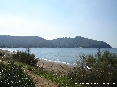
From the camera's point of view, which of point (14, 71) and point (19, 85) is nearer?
point (19, 85)

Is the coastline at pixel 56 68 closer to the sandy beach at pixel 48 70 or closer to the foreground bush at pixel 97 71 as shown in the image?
the sandy beach at pixel 48 70

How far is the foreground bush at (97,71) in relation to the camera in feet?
46.4

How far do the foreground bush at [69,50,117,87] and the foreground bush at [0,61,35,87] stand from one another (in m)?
6.15

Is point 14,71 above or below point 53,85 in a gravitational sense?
above

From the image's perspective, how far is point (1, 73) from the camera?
275 inches

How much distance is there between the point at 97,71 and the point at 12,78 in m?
8.31

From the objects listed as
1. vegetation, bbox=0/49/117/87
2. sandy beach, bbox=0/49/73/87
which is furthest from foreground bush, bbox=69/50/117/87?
sandy beach, bbox=0/49/73/87

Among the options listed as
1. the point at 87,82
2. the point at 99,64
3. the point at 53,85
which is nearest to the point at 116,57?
the point at 99,64

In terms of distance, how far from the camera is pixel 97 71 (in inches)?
565

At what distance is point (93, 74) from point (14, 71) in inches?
313

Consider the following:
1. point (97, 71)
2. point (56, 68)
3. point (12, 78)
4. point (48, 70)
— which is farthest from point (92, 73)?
point (56, 68)

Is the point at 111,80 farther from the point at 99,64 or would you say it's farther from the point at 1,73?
the point at 1,73

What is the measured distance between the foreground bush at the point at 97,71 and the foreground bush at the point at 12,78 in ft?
20.2

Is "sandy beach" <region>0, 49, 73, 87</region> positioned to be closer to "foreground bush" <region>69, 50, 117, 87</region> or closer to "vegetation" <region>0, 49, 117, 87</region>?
"vegetation" <region>0, 49, 117, 87</region>
